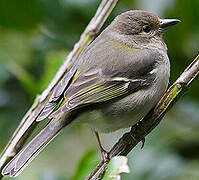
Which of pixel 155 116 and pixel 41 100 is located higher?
pixel 155 116

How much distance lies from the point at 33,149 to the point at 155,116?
2.74 ft

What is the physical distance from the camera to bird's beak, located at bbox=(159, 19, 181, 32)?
3880mm

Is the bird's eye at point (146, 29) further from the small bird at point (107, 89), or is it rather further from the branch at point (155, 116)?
the branch at point (155, 116)

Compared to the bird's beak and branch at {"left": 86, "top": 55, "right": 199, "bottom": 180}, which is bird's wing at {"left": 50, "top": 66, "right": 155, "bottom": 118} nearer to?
branch at {"left": 86, "top": 55, "right": 199, "bottom": 180}

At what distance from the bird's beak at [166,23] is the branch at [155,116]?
85 centimetres

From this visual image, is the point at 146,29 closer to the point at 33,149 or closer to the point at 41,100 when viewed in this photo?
the point at 41,100

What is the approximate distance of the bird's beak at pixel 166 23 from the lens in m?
3.88

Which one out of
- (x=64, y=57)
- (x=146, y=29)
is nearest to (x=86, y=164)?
(x=64, y=57)

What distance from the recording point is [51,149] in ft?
15.5

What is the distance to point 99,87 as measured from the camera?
11.6 ft

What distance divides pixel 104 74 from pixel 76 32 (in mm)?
914

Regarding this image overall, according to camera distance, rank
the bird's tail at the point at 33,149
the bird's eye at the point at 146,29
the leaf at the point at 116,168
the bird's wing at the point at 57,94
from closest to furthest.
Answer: the leaf at the point at 116,168 < the bird's tail at the point at 33,149 < the bird's wing at the point at 57,94 < the bird's eye at the point at 146,29

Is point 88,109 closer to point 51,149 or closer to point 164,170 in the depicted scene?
point 164,170

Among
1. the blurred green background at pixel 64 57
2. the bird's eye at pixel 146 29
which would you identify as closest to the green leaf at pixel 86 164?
the blurred green background at pixel 64 57
